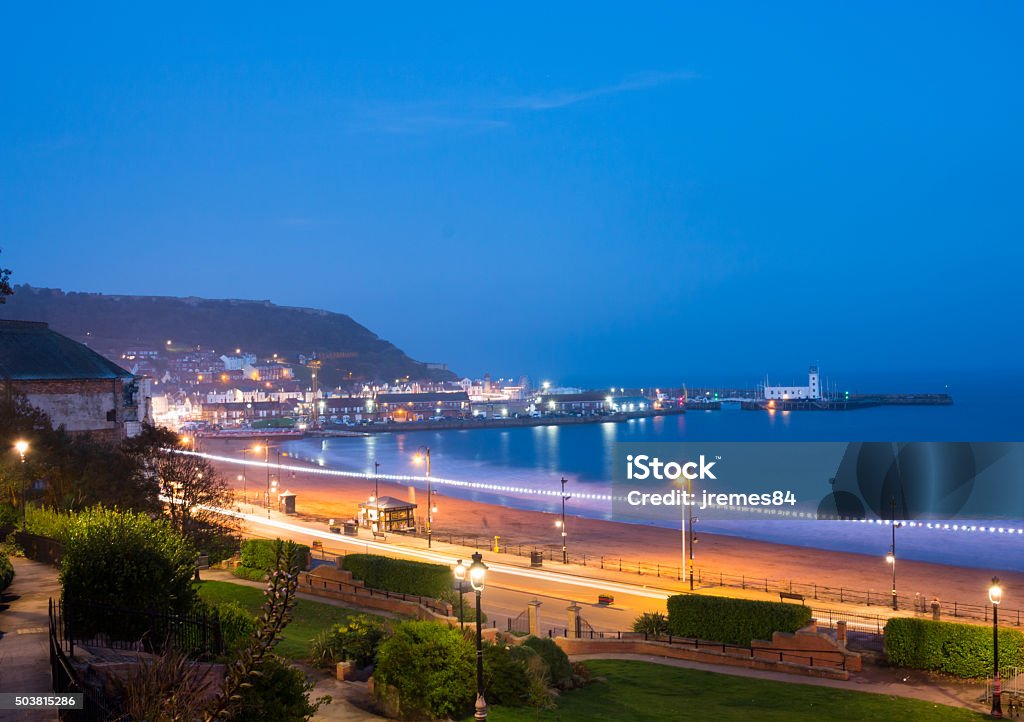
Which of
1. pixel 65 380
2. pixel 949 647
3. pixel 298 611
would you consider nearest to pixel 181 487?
pixel 298 611

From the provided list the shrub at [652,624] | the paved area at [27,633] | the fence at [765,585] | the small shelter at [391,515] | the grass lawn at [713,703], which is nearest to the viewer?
the paved area at [27,633]

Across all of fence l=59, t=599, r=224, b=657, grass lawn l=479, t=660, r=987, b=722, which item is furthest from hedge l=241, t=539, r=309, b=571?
fence l=59, t=599, r=224, b=657

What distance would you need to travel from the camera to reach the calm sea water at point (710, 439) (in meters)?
52.4

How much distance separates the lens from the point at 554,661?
1838 centimetres

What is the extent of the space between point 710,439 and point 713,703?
12849cm

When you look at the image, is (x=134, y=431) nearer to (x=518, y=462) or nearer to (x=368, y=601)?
(x=368, y=601)

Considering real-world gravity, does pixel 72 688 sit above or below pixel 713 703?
above

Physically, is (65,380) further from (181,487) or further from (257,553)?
(257,553)

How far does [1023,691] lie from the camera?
62.1 ft

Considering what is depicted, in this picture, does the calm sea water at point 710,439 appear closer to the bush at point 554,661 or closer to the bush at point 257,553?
the bush at point 257,553

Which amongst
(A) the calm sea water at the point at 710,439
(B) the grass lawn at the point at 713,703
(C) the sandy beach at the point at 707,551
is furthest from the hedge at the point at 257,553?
(A) the calm sea water at the point at 710,439

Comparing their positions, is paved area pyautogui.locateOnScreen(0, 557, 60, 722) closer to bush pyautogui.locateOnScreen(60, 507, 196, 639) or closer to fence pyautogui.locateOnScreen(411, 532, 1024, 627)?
bush pyautogui.locateOnScreen(60, 507, 196, 639)

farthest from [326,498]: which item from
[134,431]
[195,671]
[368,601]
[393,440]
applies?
[393,440]

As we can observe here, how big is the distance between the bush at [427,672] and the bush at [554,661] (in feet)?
9.91
